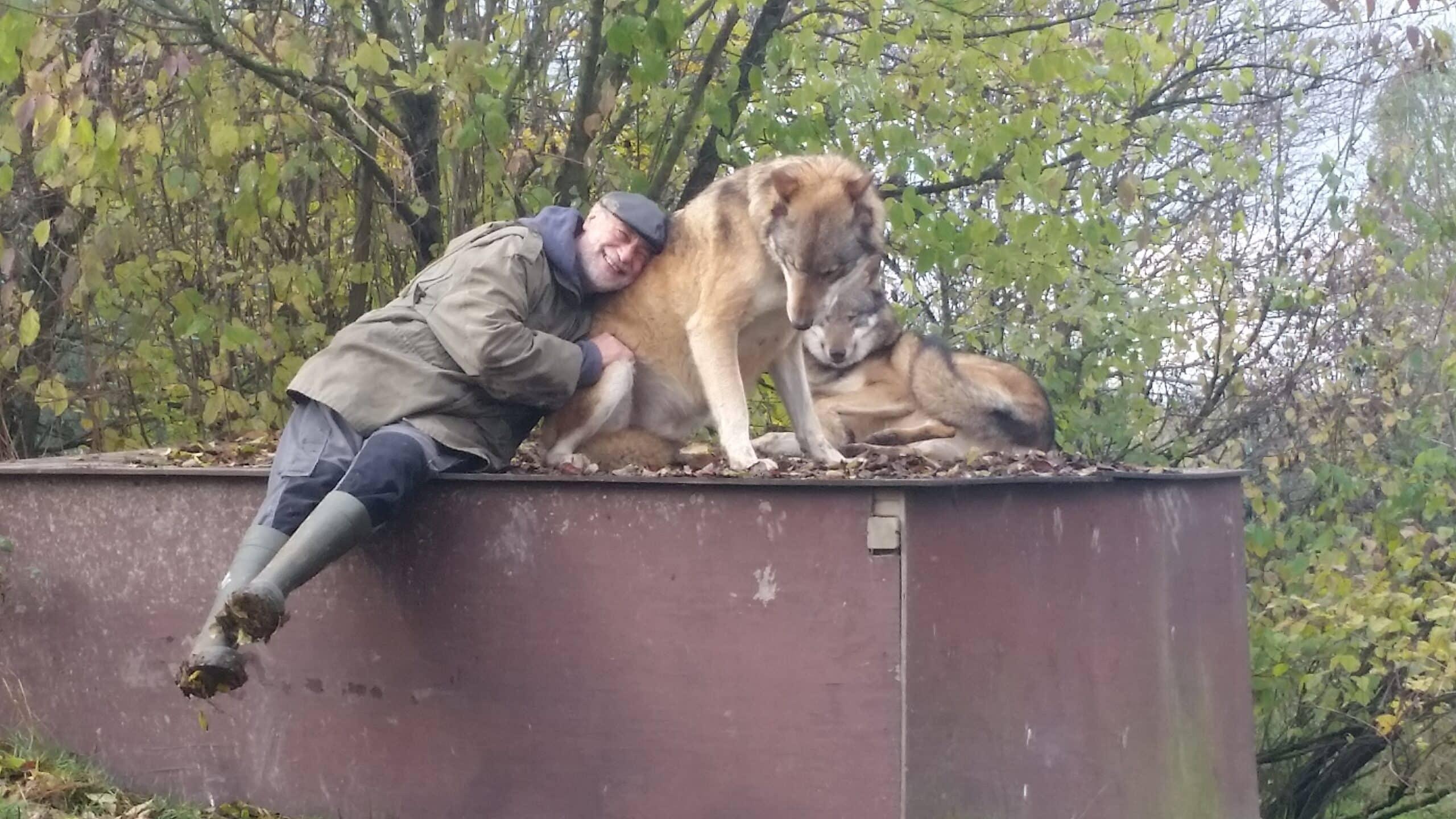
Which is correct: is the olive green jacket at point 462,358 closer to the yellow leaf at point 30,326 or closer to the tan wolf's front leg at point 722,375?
the tan wolf's front leg at point 722,375

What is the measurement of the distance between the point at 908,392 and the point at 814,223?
180 centimetres

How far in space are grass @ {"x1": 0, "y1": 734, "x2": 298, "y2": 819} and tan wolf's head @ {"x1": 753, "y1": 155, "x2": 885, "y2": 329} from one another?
7.99 ft

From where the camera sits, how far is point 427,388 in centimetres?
420

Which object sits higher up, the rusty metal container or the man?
the man

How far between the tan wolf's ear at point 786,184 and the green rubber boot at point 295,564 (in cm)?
181

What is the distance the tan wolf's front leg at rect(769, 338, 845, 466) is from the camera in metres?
5.07

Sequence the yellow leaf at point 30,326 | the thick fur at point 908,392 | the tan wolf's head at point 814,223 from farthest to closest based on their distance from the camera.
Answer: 1. the thick fur at point 908,392
2. the yellow leaf at point 30,326
3. the tan wolf's head at point 814,223

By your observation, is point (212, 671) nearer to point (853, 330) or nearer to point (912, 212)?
point (853, 330)

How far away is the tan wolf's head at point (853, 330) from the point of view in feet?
19.2

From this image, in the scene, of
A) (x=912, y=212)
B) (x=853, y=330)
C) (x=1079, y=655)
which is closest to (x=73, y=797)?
(x=1079, y=655)

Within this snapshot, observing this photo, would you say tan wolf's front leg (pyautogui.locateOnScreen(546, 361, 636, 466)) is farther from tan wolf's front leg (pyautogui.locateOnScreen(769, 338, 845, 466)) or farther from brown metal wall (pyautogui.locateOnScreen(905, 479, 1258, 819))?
brown metal wall (pyautogui.locateOnScreen(905, 479, 1258, 819))

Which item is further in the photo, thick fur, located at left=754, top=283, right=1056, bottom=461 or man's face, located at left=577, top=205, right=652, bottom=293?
thick fur, located at left=754, top=283, right=1056, bottom=461

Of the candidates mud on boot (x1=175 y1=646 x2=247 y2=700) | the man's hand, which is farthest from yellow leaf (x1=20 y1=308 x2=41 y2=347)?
mud on boot (x1=175 y1=646 x2=247 y2=700)

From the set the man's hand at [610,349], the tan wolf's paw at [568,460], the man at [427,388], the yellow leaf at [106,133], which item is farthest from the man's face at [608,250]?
the yellow leaf at [106,133]
